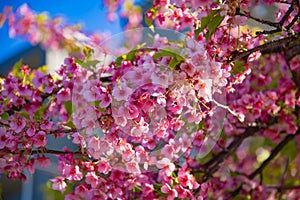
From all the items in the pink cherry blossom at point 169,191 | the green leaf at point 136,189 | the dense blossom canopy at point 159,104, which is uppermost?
the dense blossom canopy at point 159,104

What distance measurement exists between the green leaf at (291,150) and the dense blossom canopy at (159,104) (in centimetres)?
39

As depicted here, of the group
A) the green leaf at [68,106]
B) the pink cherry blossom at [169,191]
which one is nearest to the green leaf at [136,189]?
the pink cherry blossom at [169,191]

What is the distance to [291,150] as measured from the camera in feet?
8.99

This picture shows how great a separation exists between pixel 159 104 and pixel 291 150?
5.26ft

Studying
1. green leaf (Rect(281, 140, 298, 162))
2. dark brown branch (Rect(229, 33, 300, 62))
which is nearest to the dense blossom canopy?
dark brown branch (Rect(229, 33, 300, 62))

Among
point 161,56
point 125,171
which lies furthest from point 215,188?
point 161,56

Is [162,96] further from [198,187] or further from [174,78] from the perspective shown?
[198,187]

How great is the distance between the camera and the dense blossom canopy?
1336 mm

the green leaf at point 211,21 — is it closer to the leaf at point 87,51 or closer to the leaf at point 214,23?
the leaf at point 214,23

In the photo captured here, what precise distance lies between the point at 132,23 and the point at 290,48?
4.67 feet

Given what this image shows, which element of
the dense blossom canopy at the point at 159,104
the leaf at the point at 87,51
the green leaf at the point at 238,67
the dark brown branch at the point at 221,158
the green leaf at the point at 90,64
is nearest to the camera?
the dense blossom canopy at the point at 159,104

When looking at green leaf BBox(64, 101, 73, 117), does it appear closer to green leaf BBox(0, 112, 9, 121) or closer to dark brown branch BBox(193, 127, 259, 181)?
green leaf BBox(0, 112, 9, 121)

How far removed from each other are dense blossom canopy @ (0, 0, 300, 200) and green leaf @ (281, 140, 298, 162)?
1.27 feet

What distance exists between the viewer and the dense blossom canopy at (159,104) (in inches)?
52.6
